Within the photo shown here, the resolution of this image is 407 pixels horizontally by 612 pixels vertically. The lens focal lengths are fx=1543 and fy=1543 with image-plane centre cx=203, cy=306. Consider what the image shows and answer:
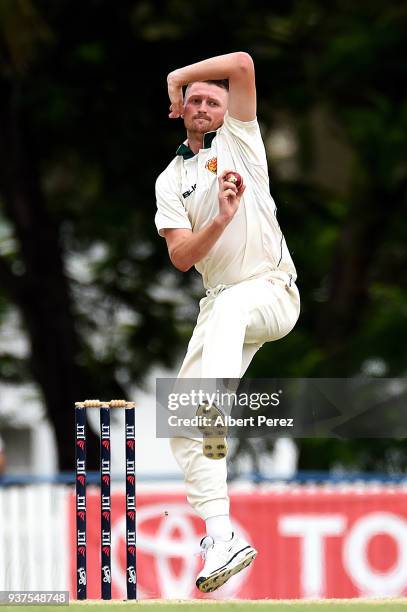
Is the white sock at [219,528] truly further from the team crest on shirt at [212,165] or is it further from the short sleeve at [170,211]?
the team crest on shirt at [212,165]

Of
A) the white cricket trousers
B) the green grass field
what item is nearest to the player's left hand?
the white cricket trousers

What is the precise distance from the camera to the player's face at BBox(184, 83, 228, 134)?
6.65 m

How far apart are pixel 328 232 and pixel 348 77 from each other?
2.26m

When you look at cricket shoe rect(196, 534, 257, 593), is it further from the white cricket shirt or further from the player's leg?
the white cricket shirt

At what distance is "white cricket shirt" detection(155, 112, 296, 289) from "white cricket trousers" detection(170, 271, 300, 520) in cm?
9

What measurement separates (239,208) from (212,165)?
0.23 metres

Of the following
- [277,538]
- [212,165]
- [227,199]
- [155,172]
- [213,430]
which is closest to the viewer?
[213,430]

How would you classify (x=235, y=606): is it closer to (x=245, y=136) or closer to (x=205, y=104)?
(x=245, y=136)

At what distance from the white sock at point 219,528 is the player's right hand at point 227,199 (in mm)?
1286

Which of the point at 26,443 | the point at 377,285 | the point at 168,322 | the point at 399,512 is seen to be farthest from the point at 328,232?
the point at 26,443

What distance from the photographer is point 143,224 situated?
1522cm

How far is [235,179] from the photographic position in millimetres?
6363

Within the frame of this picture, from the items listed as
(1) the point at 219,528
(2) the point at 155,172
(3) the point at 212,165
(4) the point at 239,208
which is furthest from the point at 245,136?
(2) the point at 155,172

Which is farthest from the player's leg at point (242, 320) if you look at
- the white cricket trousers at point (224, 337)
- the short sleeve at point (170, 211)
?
the short sleeve at point (170, 211)
